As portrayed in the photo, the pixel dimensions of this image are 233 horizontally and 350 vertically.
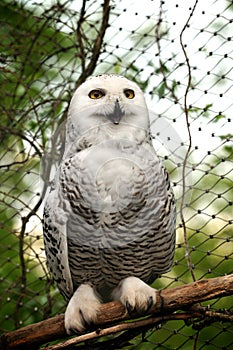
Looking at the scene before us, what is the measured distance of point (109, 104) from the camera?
6.81 feet

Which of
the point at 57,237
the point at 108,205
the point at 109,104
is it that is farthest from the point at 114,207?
the point at 109,104

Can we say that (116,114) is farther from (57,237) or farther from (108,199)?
(57,237)

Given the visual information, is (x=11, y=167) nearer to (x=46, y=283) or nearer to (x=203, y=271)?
(x=46, y=283)

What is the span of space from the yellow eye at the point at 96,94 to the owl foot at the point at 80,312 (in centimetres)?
66

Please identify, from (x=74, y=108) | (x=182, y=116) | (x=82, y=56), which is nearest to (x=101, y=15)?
(x=82, y=56)

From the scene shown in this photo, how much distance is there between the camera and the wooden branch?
1.82 m

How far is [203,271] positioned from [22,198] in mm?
984

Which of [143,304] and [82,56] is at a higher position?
[82,56]

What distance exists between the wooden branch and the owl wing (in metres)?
0.15

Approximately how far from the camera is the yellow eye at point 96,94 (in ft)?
6.95

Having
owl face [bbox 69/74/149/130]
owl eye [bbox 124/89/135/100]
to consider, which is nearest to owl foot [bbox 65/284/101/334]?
owl face [bbox 69/74/149/130]

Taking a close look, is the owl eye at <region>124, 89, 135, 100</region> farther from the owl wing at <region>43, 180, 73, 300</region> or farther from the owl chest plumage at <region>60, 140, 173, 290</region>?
the owl wing at <region>43, 180, 73, 300</region>

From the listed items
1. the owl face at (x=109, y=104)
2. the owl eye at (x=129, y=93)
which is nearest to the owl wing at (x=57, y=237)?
the owl face at (x=109, y=104)

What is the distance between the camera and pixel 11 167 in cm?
341
